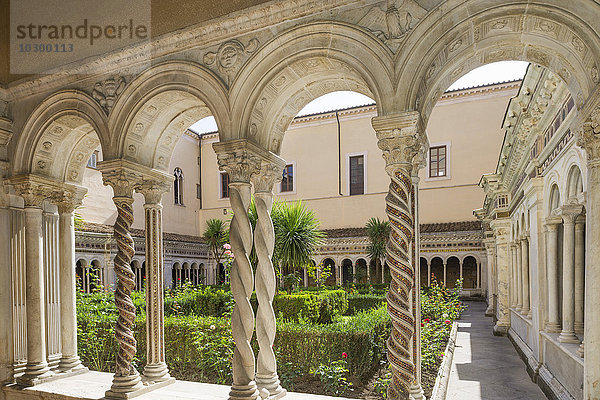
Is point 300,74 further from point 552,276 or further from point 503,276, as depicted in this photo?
point 503,276

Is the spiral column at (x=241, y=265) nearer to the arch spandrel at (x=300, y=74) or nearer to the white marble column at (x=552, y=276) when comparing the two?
the arch spandrel at (x=300, y=74)

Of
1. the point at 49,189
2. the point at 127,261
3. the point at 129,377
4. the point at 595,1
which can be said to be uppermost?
the point at 595,1

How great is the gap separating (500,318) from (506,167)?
11.4ft

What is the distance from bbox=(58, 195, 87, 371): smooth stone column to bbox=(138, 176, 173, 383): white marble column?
1.19m

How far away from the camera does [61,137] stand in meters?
5.12

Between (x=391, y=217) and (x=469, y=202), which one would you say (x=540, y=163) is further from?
(x=469, y=202)

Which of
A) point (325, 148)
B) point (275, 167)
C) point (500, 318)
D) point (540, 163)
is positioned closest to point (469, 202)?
point (325, 148)

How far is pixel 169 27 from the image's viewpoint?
4180 millimetres

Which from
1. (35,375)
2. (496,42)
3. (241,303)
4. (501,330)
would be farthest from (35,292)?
(501,330)

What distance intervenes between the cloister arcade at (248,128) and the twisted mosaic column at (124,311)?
13 mm

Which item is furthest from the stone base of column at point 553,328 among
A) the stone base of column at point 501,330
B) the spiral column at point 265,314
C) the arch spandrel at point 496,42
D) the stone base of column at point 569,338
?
the stone base of column at point 501,330

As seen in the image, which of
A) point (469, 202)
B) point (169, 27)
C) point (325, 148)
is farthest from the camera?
point (325, 148)

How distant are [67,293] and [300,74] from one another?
11.7 feet

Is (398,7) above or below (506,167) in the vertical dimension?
above
